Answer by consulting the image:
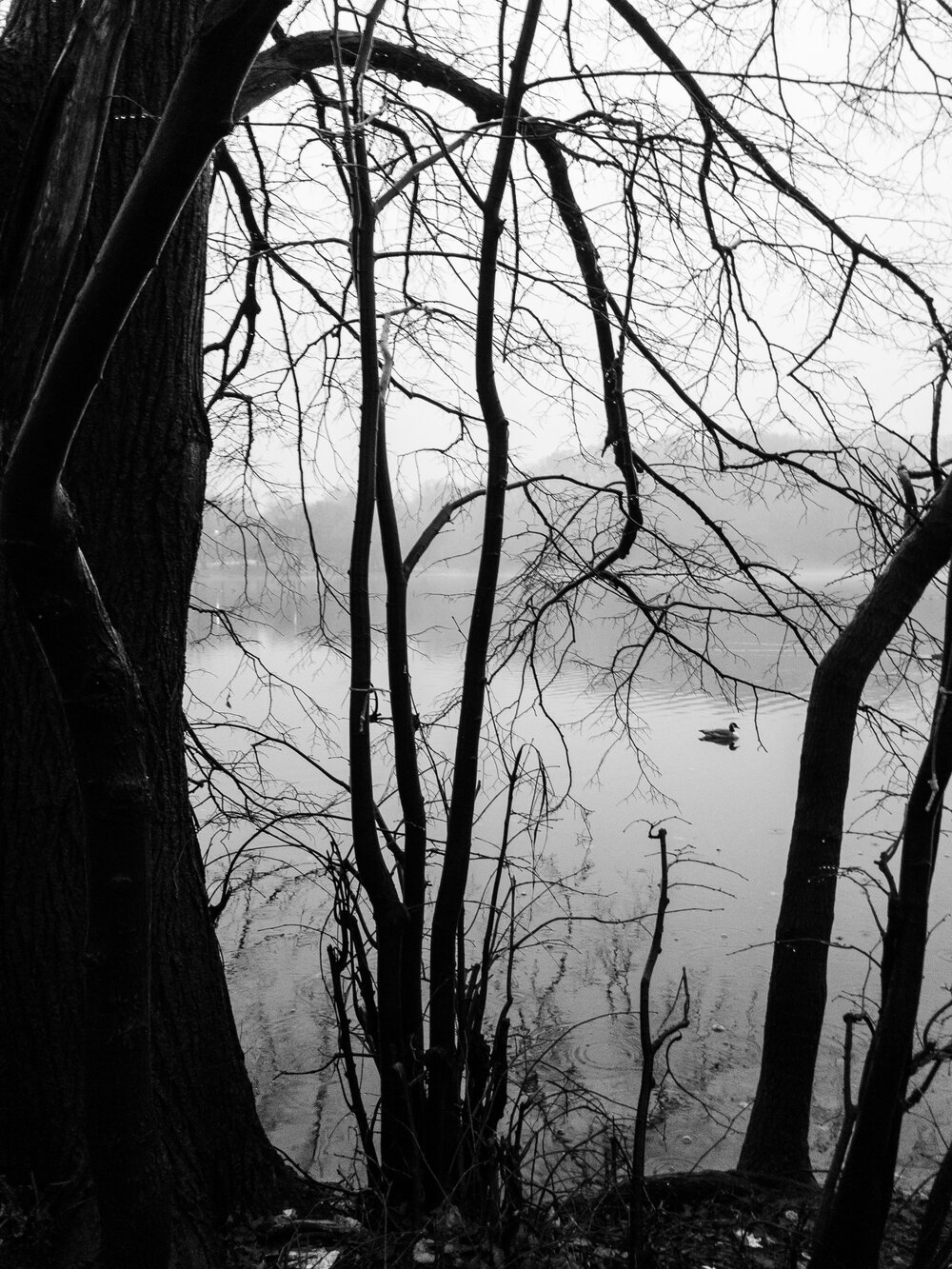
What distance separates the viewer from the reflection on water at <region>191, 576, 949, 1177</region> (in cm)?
457

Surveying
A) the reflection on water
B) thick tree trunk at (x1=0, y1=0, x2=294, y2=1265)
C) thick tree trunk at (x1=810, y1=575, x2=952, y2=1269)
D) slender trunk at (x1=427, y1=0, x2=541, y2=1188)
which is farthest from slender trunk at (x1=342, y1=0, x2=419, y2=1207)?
thick tree trunk at (x1=810, y1=575, x2=952, y2=1269)

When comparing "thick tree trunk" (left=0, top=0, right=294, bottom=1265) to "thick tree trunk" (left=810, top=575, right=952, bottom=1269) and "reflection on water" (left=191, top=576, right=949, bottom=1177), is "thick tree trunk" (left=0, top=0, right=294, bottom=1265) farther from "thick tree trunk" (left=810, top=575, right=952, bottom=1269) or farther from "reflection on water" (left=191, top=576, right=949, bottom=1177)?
"thick tree trunk" (left=810, top=575, right=952, bottom=1269)

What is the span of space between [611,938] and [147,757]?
5.17 m

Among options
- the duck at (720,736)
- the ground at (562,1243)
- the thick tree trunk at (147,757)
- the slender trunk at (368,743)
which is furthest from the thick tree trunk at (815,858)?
the duck at (720,736)

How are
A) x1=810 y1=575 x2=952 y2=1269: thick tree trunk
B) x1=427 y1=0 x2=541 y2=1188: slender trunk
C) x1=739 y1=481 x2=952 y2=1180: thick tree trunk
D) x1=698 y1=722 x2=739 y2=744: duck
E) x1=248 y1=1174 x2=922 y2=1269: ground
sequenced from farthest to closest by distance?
x1=698 y1=722 x2=739 y2=744: duck, x1=739 y1=481 x2=952 y2=1180: thick tree trunk, x1=427 y1=0 x2=541 y2=1188: slender trunk, x1=248 y1=1174 x2=922 y2=1269: ground, x1=810 y1=575 x2=952 y2=1269: thick tree trunk

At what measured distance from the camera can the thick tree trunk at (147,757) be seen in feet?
7.86

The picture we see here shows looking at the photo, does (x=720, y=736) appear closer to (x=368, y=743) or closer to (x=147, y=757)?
(x=368, y=743)

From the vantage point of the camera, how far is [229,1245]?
2.41 m

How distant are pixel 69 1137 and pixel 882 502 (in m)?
3.37

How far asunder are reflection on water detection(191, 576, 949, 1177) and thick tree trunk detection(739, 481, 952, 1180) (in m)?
0.19

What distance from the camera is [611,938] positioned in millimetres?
6906

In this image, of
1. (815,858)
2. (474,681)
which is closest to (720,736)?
(815,858)

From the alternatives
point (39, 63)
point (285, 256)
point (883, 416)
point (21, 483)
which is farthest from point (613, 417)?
point (21, 483)

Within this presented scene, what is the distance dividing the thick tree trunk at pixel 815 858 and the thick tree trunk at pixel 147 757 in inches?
76.2
